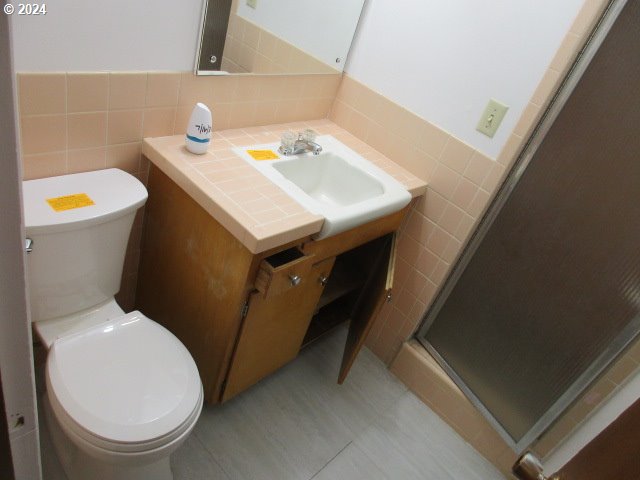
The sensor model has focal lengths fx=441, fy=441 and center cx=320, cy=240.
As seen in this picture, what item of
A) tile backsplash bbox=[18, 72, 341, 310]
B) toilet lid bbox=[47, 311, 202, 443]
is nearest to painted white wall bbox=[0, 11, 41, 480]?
toilet lid bbox=[47, 311, 202, 443]

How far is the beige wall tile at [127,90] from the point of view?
1.21 m

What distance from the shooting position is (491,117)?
152cm

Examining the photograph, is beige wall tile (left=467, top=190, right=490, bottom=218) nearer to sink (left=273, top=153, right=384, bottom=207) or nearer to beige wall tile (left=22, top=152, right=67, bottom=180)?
sink (left=273, top=153, right=384, bottom=207)

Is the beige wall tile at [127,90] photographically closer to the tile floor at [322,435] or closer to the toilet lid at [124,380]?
the toilet lid at [124,380]

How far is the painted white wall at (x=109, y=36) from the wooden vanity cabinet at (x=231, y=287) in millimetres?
357

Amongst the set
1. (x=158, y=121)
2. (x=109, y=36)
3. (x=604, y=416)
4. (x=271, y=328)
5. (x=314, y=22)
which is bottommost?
(x=271, y=328)

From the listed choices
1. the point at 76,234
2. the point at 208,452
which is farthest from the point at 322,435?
the point at 76,234

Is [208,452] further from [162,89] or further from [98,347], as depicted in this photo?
[162,89]

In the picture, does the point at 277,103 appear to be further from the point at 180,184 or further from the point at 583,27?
the point at 583,27

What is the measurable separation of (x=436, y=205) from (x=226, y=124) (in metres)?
0.85

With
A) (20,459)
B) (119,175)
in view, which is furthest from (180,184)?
(20,459)

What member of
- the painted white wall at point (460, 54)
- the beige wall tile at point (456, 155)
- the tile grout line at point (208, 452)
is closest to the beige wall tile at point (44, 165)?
the tile grout line at point (208, 452)

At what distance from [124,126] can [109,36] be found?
0.83 ft

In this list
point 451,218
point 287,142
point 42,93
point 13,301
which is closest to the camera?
point 13,301
